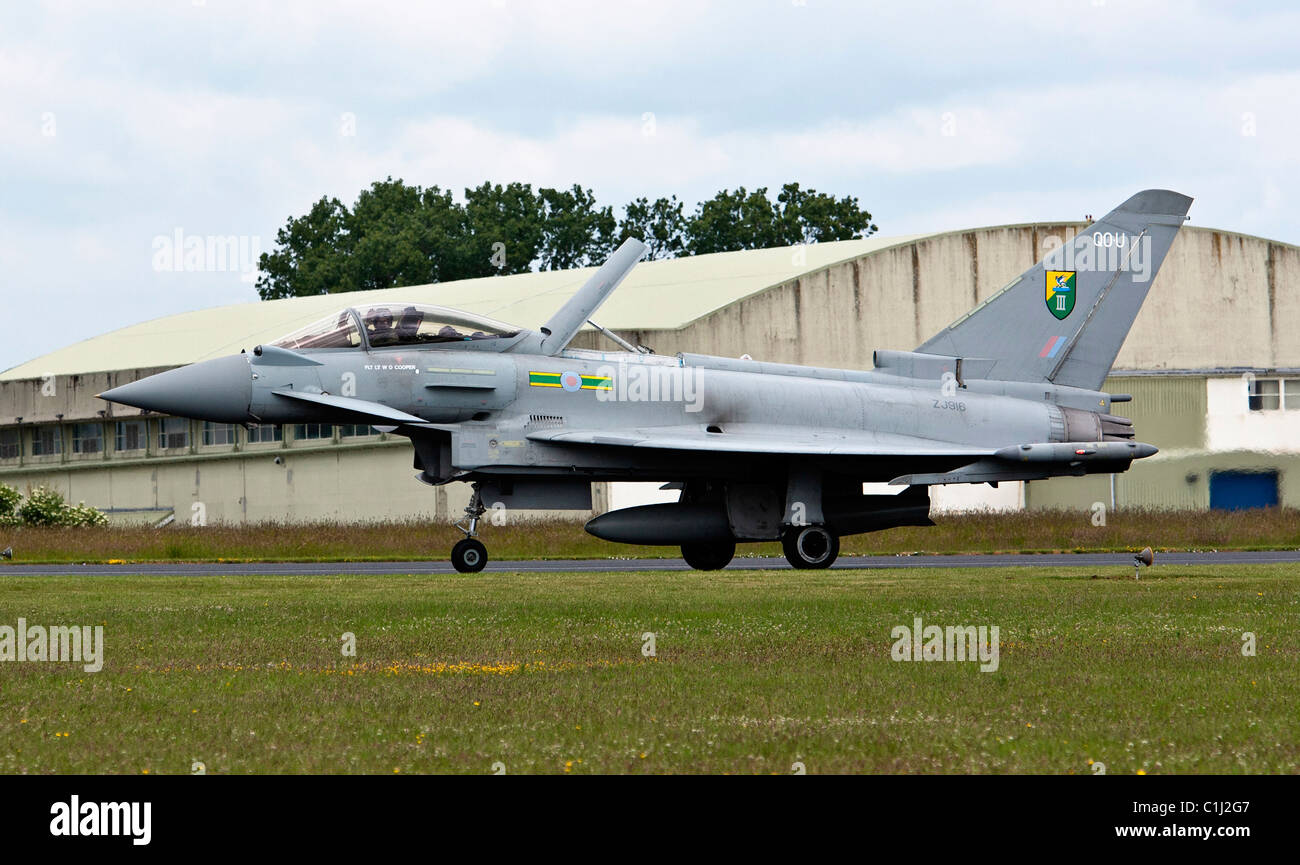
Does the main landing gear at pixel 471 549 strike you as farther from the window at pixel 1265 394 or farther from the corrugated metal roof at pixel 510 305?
the window at pixel 1265 394

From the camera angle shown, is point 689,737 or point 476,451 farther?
point 476,451

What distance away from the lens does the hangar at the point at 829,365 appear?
38594 mm

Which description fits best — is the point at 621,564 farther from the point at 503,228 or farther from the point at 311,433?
the point at 503,228

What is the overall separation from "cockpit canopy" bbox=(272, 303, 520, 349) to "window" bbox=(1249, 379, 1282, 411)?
89.2 ft

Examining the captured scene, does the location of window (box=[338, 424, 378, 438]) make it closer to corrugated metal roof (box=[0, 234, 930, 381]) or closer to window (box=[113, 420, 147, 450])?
corrugated metal roof (box=[0, 234, 930, 381])

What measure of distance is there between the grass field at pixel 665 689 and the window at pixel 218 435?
29227mm

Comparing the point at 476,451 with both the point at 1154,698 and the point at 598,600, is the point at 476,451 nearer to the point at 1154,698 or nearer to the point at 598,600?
the point at 598,600

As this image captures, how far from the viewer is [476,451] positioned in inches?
778

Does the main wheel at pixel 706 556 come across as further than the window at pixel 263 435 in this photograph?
No

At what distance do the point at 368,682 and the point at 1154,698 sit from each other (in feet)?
14.3

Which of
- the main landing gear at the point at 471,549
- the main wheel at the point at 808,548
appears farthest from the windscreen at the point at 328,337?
the main wheel at the point at 808,548
